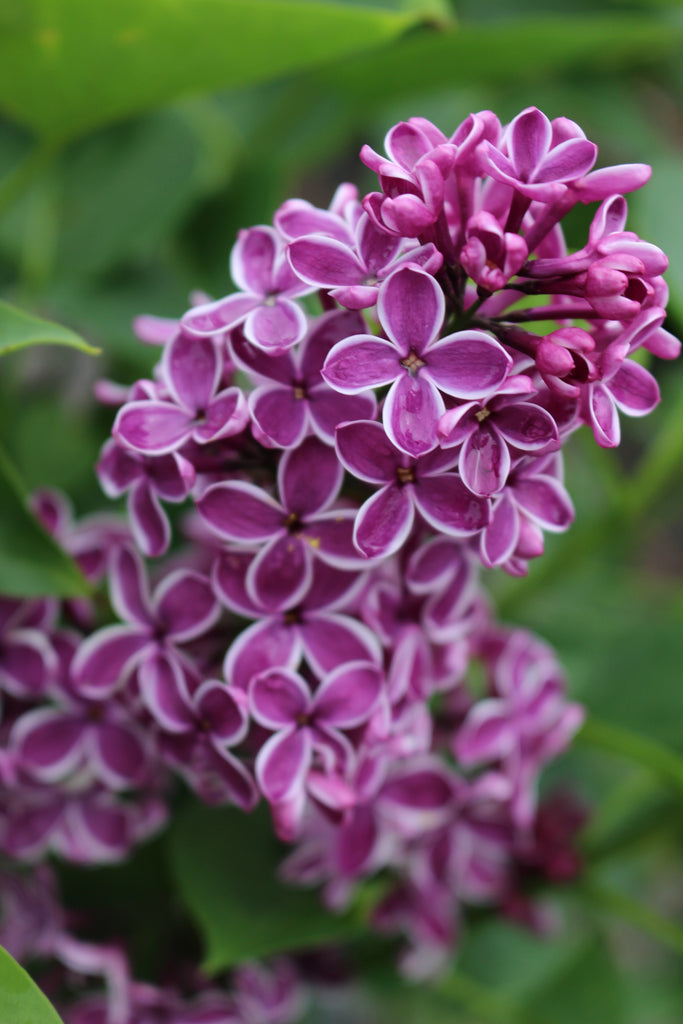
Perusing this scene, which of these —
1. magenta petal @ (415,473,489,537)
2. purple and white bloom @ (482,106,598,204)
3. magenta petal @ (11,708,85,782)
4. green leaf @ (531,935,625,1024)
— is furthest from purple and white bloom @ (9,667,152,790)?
green leaf @ (531,935,625,1024)

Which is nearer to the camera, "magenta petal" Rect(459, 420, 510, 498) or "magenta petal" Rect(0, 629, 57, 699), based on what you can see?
"magenta petal" Rect(459, 420, 510, 498)

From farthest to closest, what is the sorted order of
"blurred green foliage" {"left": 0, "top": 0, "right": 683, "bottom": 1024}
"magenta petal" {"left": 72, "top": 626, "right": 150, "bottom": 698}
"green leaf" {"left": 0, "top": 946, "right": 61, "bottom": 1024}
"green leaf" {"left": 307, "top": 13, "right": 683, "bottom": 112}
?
"green leaf" {"left": 307, "top": 13, "right": 683, "bottom": 112}
"blurred green foliage" {"left": 0, "top": 0, "right": 683, "bottom": 1024}
"magenta petal" {"left": 72, "top": 626, "right": 150, "bottom": 698}
"green leaf" {"left": 0, "top": 946, "right": 61, "bottom": 1024}

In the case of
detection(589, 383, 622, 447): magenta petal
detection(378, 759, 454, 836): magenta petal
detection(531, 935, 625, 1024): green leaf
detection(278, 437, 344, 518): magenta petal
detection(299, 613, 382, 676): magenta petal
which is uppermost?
detection(589, 383, 622, 447): magenta petal

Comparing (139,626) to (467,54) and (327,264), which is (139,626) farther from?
(467,54)

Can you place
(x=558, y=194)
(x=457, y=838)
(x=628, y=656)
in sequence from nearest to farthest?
(x=558, y=194) < (x=457, y=838) < (x=628, y=656)

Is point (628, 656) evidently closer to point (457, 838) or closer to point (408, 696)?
point (457, 838)

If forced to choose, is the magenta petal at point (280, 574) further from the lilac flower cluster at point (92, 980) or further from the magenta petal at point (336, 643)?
the lilac flower cluster at point (92, 980)

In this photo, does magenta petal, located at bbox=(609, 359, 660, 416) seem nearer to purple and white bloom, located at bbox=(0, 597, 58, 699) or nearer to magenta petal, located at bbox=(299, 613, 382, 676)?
magenta petal, located at bbox=(299, 613, 382, 676)

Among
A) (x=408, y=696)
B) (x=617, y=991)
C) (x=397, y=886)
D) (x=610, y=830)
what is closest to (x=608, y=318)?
(x=408, y=696)
